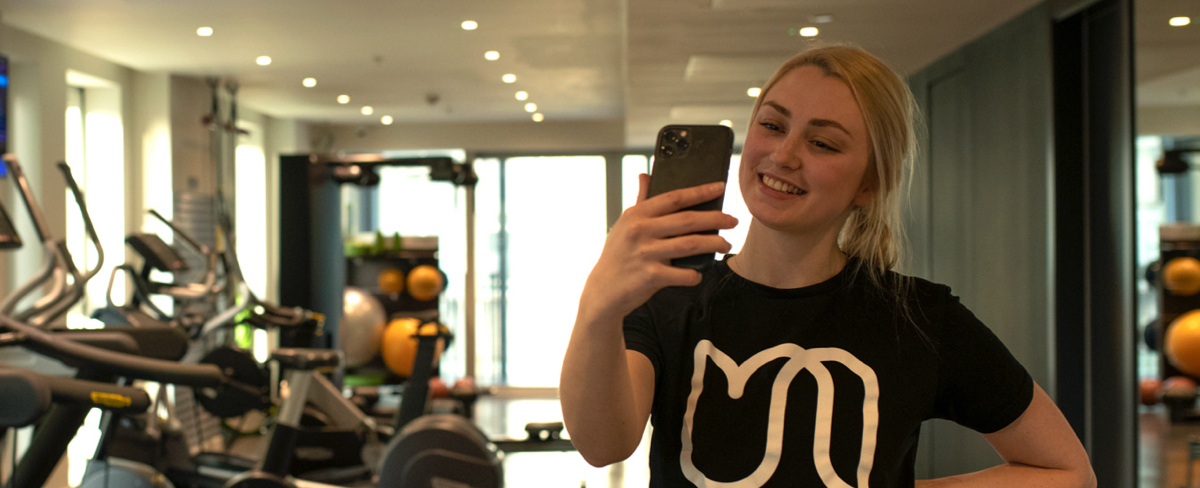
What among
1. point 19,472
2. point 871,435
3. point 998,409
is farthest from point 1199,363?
point 19,472

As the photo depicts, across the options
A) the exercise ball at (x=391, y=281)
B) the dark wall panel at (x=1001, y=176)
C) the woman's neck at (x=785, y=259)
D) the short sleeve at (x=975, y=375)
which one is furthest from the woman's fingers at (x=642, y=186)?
the exercise ball at (x=391, y=281)

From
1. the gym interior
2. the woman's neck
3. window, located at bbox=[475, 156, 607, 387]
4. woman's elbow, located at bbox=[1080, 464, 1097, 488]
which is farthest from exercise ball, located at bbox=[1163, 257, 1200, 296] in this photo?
window, located at bbox=[475, 156, 607, 387]

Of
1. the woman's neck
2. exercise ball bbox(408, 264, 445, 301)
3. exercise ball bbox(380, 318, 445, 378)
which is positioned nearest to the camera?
the woman's neck

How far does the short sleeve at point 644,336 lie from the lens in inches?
31.3

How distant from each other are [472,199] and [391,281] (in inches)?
64.6

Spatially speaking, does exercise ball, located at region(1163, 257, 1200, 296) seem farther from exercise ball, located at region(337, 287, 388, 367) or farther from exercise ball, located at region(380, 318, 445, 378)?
exercise ball, located at region(337, 287, 388, 367)

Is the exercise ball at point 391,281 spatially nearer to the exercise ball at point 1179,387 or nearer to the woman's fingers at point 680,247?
the exercise ball at point 1179,387

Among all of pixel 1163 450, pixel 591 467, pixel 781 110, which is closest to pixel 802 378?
pixel 781 110

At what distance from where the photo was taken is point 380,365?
7.09 metres

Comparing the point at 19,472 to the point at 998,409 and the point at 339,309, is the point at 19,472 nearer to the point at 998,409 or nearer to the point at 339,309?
the point at 998,409

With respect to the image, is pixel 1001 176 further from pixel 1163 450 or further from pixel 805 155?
pixel 805 155

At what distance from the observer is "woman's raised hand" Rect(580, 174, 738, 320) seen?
59 cm

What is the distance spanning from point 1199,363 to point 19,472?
123 inches

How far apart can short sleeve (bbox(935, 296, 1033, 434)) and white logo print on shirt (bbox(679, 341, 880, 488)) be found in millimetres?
102
